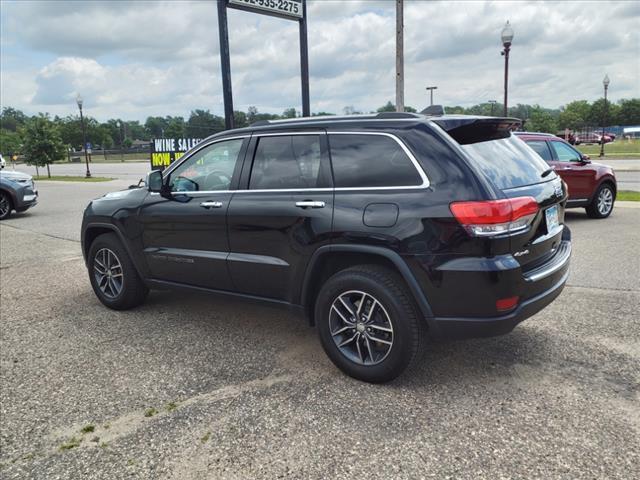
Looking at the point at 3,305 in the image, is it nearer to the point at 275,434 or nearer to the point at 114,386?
the point at 114,386

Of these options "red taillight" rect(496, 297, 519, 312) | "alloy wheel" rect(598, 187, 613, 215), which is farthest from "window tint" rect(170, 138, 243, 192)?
"alloy wheel" rect(598, 187, 613, 215)

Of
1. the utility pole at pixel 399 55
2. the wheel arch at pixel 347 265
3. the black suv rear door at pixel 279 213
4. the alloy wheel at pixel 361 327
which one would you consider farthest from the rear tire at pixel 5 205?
the alloy wheel at pixel 361 327

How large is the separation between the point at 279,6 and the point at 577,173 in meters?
7.98

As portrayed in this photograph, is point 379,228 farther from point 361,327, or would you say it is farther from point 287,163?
point 287,163

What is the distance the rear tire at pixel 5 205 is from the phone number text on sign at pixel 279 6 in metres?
7.39

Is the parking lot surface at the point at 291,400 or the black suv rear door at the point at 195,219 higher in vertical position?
the black suv rear door at the point at 195,219

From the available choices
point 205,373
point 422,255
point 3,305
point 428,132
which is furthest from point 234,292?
point 3,305

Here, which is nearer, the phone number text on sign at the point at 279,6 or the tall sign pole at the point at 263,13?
the tall sign pole at the point at 263,13

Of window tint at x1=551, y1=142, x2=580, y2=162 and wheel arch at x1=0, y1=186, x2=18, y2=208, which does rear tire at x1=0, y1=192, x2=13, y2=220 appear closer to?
wheel arch at x1=0, y1=186, x2=18, y2=208

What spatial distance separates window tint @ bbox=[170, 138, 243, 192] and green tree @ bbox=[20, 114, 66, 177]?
104 ft

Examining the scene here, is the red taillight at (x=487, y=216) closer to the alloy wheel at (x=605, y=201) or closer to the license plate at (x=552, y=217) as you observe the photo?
the license plate at (x=552, y=217)

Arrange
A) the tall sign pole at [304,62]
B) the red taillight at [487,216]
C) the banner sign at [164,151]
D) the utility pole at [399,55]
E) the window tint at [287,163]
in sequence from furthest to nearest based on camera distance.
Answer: the banner sign at [164,151] → the tall sign pole at [304,62] → the utility pole at [399,55] → the window tint at [287,163] → the red taillight at [487,216]

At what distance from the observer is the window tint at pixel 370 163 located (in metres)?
3.40

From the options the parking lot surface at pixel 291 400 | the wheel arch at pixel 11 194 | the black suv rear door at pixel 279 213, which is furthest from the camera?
the wheel arch at pixel 11 194
